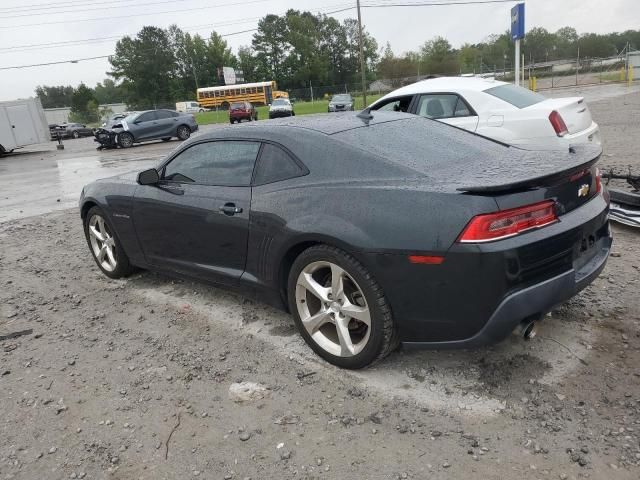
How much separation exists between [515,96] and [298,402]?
5.83m

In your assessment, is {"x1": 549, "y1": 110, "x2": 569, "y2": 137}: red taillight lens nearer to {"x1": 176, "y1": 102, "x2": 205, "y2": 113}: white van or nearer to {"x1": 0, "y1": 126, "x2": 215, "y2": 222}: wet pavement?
{"x1": 0, "y1": 126, "x2": 215, "y2": 222}: wet pavement

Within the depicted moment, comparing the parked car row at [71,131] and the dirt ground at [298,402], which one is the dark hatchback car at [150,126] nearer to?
the dirt ground at [298,402]

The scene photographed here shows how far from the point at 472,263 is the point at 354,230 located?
647 millimetres

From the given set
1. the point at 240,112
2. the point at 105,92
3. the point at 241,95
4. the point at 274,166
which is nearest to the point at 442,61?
the point at 241,95

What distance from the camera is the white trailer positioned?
77.5 ft

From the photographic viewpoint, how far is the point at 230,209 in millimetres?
3561

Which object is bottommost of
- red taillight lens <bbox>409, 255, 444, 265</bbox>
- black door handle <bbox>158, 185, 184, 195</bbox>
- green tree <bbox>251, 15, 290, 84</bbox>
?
red taillight lens <bbox>409, 255, 444, 265</bbox>

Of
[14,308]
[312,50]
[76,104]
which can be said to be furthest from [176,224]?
[312,50]

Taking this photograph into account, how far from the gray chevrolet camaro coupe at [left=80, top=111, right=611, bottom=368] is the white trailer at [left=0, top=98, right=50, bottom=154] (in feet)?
77.7

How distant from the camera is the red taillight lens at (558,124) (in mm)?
6445

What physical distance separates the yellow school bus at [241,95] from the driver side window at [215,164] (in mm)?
62578

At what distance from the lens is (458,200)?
2568mm

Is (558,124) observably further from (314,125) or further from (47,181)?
(47,181)

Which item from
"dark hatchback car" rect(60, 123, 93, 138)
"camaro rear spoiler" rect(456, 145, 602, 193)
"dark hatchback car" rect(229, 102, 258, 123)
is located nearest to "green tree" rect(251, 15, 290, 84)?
"dark hatchback car" rect(60, 123, 93, 138)
